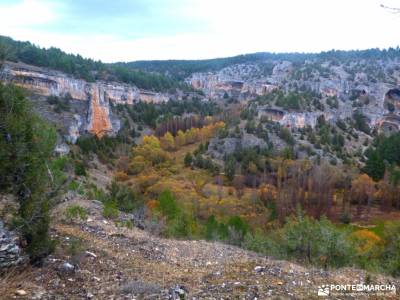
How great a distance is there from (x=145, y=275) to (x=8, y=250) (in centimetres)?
322

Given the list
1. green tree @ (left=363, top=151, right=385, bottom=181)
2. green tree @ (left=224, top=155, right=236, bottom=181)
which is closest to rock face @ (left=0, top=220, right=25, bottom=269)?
green tree @ (left=224, top=155, right=236, bottom=181)

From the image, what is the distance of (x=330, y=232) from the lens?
48.6 ft

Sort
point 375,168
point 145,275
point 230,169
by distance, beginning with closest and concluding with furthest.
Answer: point 145,275, point 375,168, point 230,169

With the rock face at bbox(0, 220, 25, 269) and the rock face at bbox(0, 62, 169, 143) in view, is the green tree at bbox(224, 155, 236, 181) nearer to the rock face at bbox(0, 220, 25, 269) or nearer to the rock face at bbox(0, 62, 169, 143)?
the rock face at bbox(0, 62, 169, 143)

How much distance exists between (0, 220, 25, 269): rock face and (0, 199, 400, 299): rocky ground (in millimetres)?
185

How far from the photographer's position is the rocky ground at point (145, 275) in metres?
6.94

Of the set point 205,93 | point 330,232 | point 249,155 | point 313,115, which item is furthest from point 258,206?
point 205,93

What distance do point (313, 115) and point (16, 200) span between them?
8347cm

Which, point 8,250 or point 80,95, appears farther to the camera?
point 80,95

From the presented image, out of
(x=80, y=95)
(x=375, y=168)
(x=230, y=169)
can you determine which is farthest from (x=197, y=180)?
(x=80, y=95)

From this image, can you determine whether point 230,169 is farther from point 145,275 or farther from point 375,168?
point 145,275

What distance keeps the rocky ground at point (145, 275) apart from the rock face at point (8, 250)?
185mm

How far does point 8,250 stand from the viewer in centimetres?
689

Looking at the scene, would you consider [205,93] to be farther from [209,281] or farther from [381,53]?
[209,281]
